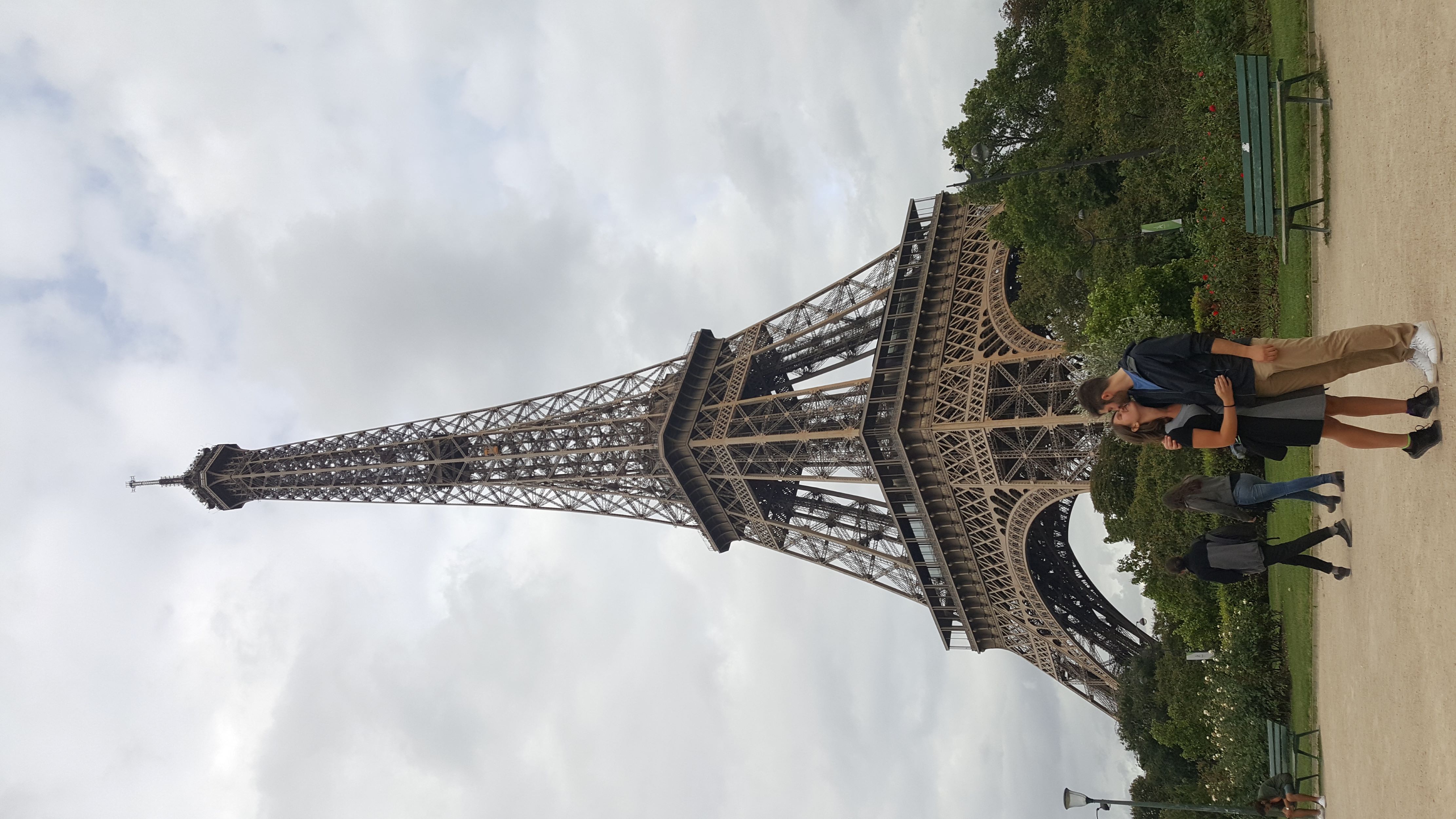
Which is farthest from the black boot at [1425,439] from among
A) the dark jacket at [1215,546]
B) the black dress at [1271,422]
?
the dark jacket at [1215,546]

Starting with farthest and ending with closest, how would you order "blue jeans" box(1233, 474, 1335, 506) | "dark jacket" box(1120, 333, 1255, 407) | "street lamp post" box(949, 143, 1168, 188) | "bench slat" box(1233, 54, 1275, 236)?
"street lamp post" box(949, 143, 1168, 188) → "bench slat" box(1233, 54, 1275, 236) → "blue jeans" box(1233, 474, 1335, 506) → "dark jacket" box(1120, 333, 1255, 407)

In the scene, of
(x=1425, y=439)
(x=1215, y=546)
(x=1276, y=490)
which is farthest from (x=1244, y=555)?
(x=1425, y=439)

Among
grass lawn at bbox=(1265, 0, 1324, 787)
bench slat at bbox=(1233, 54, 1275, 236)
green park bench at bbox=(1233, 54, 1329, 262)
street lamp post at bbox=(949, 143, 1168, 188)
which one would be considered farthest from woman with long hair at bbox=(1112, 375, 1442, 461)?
street lamp post at bbox=(949, 143, 1168, 188)

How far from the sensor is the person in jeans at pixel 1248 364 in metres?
7.81

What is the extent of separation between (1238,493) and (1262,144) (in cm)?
658

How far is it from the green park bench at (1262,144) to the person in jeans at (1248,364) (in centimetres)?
591

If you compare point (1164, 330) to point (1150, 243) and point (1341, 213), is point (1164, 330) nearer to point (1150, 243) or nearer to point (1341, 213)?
point (1150, 243)

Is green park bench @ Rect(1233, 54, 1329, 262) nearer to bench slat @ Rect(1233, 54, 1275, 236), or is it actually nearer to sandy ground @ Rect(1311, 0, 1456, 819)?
bench slat @ Rect(1233, 54, 1275, 236)

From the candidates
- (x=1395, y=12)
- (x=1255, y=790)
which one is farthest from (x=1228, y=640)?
(x=1395, y=12)

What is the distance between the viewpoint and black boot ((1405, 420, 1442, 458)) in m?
7.78

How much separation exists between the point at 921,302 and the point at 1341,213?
20480 mm

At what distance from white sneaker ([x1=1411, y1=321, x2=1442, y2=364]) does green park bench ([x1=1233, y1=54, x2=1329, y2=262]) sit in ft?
19.2

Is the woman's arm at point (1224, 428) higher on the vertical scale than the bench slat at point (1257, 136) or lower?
lower

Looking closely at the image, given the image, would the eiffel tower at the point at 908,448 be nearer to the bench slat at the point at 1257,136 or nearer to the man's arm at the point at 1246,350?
the bench slat at the point at 1257,136
